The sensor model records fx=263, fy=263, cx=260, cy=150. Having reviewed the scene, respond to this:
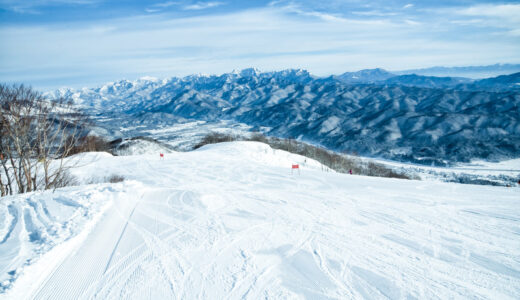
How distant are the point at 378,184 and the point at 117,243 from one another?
989 cm

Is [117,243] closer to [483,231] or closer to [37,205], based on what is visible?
[37,205]

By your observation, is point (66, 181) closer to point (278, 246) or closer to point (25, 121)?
point (25, 121)

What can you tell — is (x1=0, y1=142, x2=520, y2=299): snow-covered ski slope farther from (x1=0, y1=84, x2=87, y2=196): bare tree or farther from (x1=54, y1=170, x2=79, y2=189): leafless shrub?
(x1=54, y1=170, x2=79, y2=189): leafless shrub

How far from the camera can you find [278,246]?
18.0ft

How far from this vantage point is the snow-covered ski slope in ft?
13.5

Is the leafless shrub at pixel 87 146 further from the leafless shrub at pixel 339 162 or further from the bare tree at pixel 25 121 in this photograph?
the leafless shrub at pixel 339 162

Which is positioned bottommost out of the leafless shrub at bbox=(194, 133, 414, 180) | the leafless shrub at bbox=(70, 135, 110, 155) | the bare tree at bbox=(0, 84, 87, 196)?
the leafless shrub at bbox=(194, 133, 414, 180)

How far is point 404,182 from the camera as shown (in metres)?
11.7

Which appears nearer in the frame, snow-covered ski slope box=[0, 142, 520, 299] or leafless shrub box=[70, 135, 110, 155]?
snow-covered ski slope box=[0, 142, 520, 299]

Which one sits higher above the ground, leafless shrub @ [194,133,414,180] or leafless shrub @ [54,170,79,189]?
leafless shrub @ [54,170,79,189]

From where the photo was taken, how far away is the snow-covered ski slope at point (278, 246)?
163 inches

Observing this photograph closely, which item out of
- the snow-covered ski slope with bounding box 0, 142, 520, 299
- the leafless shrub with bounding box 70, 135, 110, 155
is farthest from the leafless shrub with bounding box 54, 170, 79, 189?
the leafless shrub with bounding box 70, 135, 110, 155

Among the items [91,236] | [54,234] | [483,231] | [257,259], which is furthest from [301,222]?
[54,234]

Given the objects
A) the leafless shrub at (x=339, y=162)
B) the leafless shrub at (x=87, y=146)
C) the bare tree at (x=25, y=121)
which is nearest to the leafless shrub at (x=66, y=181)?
the bare tree at (x=25, y=121)
